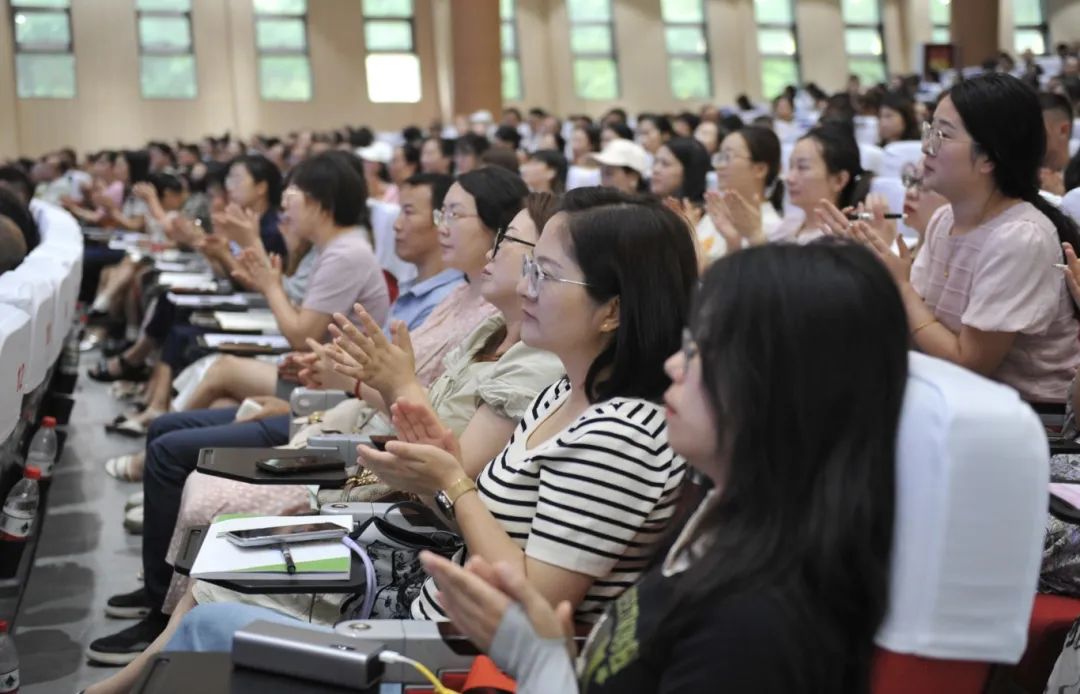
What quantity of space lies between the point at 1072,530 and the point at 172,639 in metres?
1.42

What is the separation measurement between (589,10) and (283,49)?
5.09 metres

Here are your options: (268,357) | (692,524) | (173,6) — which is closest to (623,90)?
(173,6)

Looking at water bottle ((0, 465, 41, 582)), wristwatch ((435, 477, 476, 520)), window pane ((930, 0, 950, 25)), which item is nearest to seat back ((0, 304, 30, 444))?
water bottle ((0, 465, 41, 582))

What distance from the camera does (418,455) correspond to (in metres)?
1.85

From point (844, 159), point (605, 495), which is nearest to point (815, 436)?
point (605, 495)

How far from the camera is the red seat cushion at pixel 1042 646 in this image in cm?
196

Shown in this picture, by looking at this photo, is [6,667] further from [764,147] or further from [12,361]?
[764,147]

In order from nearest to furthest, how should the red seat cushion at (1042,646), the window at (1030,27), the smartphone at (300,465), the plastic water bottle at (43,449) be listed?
1. the red seat cushion at (1042,646)
2. the smartphone at (300,465)
3. the plastic water bottle at (43,449)
4. the window at (1030,27)

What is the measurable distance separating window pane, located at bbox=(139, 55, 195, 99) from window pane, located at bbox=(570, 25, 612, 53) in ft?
20.1

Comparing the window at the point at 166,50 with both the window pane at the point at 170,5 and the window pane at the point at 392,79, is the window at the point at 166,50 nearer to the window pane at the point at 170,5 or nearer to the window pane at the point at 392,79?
the window pane at the point at 170,5

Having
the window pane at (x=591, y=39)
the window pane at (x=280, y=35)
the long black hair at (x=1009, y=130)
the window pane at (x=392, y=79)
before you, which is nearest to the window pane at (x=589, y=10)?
the window pane at (x=591, y=39)

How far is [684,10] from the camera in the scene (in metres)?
21.9

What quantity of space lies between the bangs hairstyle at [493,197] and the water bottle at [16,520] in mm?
1363

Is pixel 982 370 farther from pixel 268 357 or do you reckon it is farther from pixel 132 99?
pixel 132 99
